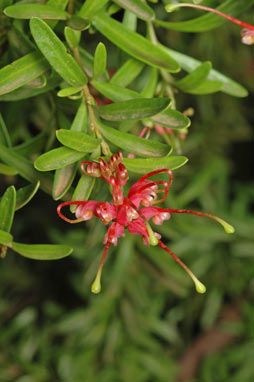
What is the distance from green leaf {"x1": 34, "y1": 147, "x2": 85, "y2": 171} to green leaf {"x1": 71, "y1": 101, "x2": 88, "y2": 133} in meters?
0.03

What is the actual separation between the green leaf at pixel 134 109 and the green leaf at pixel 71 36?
0.19 ft

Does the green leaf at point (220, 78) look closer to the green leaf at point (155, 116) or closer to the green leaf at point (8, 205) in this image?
the green leaf at point (155, 116)

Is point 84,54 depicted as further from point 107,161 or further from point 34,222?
point 34,222

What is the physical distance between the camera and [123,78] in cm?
46

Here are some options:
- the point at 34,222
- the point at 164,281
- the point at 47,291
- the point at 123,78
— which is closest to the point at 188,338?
the point at 164,281

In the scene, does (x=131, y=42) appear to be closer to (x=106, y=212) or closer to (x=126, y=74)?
(x=126, y=74)

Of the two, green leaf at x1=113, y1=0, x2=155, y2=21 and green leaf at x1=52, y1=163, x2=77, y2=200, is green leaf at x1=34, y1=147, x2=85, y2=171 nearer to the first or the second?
green leaf at x1=52, y1=163, x2=77, y2=200

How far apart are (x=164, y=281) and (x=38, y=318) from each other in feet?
1.06

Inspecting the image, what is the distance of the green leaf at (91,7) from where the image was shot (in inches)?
16.1

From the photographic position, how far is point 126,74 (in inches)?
18.1

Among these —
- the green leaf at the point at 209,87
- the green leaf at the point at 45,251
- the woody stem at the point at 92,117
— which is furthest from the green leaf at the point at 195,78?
the green leaf at the point at 45,251

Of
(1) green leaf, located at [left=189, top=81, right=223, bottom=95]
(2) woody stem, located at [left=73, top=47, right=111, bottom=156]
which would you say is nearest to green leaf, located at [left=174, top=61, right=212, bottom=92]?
(1) green leaf, located at [left=189, top=81, right=223, bottom=95]

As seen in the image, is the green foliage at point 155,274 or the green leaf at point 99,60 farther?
the green foliage at point 155,274

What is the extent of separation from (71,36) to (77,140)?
9 cm
